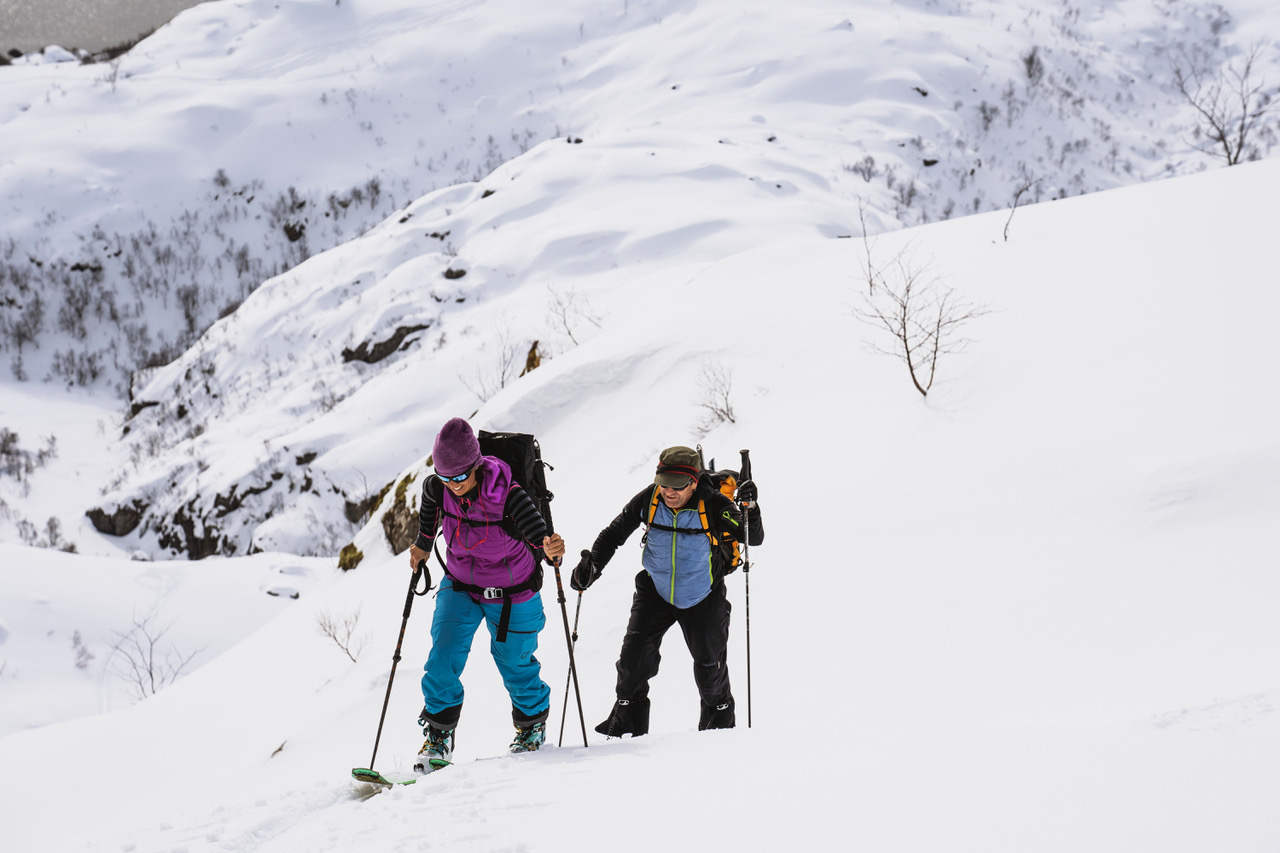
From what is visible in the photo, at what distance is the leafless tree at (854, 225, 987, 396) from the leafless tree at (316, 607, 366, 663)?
7071mm

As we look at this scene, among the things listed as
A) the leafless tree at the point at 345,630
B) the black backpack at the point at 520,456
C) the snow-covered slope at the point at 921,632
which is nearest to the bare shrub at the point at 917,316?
the snow-covered slope at the point at 921,632

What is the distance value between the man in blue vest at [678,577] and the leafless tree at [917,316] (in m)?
3.72

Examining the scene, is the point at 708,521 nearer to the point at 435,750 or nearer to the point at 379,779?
the point at 435,750

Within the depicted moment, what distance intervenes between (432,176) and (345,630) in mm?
61703

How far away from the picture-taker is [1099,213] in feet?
29.7

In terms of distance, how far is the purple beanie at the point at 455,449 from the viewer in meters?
3.58

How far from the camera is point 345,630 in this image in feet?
30.2

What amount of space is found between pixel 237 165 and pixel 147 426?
34.5 meters

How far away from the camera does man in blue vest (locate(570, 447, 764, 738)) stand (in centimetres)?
417

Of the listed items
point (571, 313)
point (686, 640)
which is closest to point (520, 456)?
point (686, 640)

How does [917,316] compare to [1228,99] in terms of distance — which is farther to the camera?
[1228,99]

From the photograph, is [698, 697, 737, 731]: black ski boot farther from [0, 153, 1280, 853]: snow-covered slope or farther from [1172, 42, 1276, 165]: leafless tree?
[1172, 42, 1276, 165]: leafless tree

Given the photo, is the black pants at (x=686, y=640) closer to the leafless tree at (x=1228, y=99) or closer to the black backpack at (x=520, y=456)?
the black backpack at (x=520, y=456)

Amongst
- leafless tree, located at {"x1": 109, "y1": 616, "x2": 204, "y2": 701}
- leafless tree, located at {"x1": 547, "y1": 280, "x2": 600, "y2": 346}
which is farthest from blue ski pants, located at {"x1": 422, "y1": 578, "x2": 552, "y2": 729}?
leafless tree, located at {"x1": 109, "y1": 616, "x2": 204, "y2": 701}
